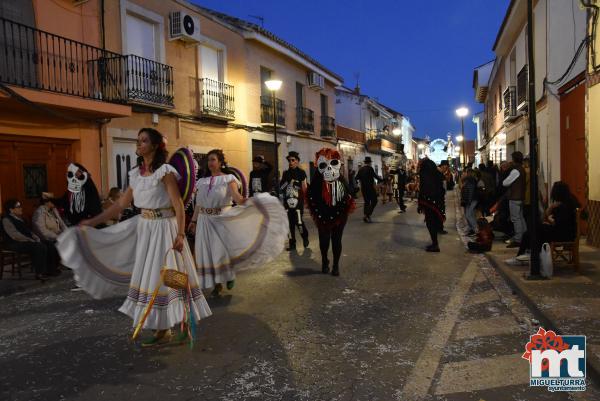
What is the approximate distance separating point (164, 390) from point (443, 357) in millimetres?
2177

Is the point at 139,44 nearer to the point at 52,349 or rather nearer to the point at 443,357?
the point at 52,349

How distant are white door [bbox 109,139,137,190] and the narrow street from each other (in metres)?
5.51

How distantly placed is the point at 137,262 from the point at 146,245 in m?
0.17

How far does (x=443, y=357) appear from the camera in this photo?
403 centimetres

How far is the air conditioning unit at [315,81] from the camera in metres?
24.9

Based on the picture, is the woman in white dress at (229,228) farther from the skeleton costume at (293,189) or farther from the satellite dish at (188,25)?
the satellite dish at (188,25)

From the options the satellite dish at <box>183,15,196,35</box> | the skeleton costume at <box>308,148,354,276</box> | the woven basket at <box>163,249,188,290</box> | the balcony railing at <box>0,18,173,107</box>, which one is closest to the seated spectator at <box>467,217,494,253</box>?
the skeleton costume at <box>308,148,354,276</box>

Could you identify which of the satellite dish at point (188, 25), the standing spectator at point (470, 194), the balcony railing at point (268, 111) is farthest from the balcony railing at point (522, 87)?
the satellite dish at point (188, 25)

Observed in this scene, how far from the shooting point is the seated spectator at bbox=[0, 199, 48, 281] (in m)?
7.55

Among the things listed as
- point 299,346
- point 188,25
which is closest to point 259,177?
point 299,346

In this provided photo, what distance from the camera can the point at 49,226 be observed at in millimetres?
8180

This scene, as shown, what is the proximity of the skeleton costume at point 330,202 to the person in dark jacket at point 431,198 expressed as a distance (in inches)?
89.4

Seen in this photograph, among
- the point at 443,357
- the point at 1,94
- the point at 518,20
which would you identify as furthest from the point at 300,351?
the point at 518,20

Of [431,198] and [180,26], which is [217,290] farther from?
[180,26]
